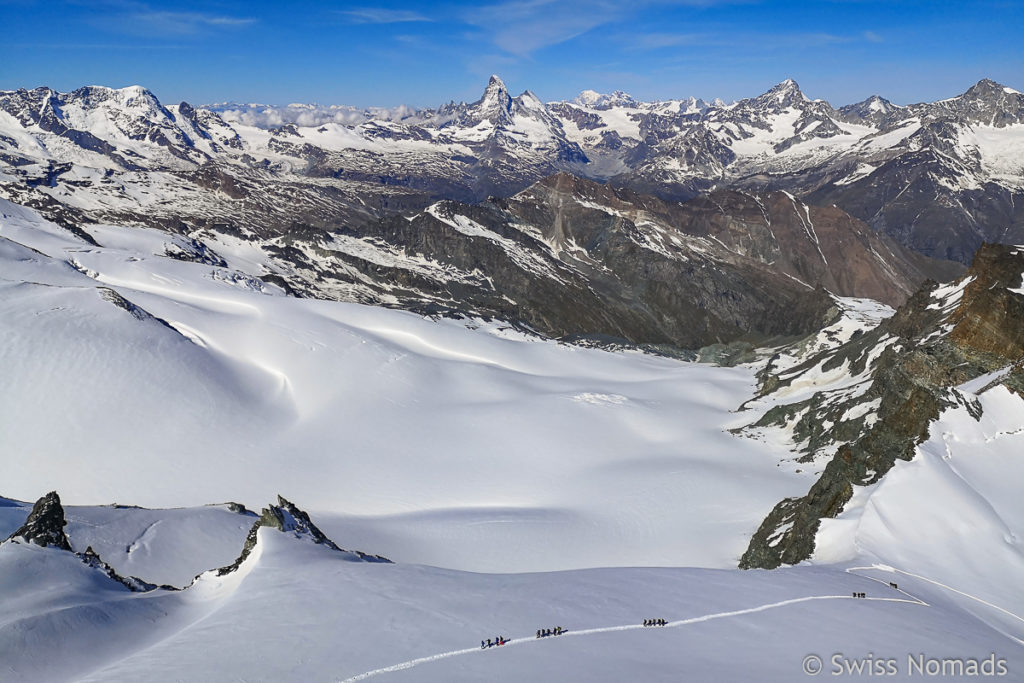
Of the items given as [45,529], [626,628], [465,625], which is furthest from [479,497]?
[626,628]

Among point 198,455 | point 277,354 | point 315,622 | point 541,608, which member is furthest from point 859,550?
point 277,354

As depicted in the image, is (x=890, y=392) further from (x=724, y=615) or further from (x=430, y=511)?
(x=430, y=511)

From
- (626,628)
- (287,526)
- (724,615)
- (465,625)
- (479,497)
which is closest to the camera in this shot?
(465,625)

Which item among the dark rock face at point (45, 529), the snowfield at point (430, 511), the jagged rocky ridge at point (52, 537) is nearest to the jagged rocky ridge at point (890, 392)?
the snowfield at point (430, 511)

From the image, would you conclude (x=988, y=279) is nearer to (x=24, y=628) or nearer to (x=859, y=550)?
(x=859, y=550)

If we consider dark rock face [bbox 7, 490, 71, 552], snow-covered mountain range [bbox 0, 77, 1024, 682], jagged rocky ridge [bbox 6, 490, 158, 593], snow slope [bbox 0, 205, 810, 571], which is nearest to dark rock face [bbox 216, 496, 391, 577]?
snow-covered mountain range [bbox 0, 77, 1024, 682]

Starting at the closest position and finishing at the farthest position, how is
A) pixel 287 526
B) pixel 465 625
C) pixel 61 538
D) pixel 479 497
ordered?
pixel 465 625 → pixel 61 538 → pixel 287 526 → pixel 479 497

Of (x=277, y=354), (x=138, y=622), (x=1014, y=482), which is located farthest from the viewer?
(x=277, y=354)

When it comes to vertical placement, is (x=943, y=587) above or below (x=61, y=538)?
below
